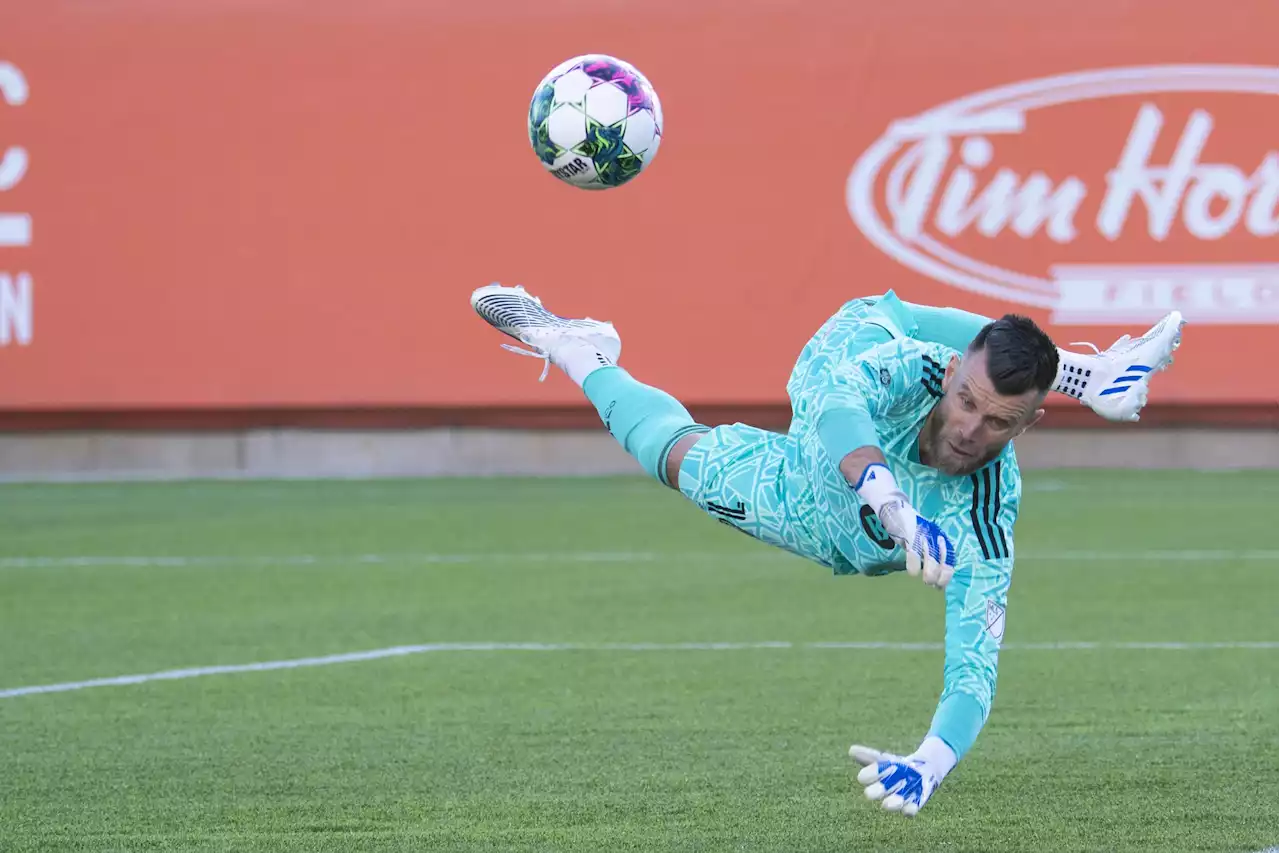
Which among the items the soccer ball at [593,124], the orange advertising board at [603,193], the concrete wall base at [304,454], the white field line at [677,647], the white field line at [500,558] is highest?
the soccer ball at [593,124]

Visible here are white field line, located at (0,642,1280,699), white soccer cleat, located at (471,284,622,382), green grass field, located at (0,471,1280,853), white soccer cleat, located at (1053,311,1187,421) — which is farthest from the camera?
white field line, located at (0,642,1280,699)

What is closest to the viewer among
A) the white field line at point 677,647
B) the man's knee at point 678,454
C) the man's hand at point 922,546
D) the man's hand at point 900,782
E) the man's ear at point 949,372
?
the man's hand at point 922,546

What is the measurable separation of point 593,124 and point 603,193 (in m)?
12.4

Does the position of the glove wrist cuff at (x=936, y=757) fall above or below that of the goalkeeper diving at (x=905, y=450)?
below

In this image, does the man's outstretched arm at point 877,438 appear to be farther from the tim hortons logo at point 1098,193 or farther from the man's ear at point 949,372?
the tim hortons logo at point 1098,193

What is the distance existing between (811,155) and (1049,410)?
3.49 meters

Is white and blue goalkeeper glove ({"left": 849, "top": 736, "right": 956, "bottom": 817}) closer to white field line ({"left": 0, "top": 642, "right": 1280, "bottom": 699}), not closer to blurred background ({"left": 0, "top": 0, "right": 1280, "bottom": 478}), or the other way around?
white field line ({"left": 0, "top": 642, "right": 1280, "bottom": 699})

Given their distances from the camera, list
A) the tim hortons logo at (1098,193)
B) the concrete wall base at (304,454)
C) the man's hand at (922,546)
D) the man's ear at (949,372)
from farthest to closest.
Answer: the concrete wall base at (304,454), the tim hortons logo at (1098,193), the man's ear at (949,372), the man's hand at (922,546)

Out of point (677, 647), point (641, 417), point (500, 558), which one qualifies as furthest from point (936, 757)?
point (500, 558)

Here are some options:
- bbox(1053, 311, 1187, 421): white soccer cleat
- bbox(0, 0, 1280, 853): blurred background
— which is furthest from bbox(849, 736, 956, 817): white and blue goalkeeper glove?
bbox(0, 0, 1280, 853): blurred background

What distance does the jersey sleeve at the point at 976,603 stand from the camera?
5.24 metres

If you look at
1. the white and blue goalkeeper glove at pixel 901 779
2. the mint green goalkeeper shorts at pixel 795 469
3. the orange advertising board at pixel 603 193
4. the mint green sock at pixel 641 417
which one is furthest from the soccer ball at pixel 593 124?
the orange advertising board at pixel 603 193

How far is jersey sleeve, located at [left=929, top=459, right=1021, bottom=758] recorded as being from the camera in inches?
206

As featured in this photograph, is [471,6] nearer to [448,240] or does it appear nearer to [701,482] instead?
[448,240]
